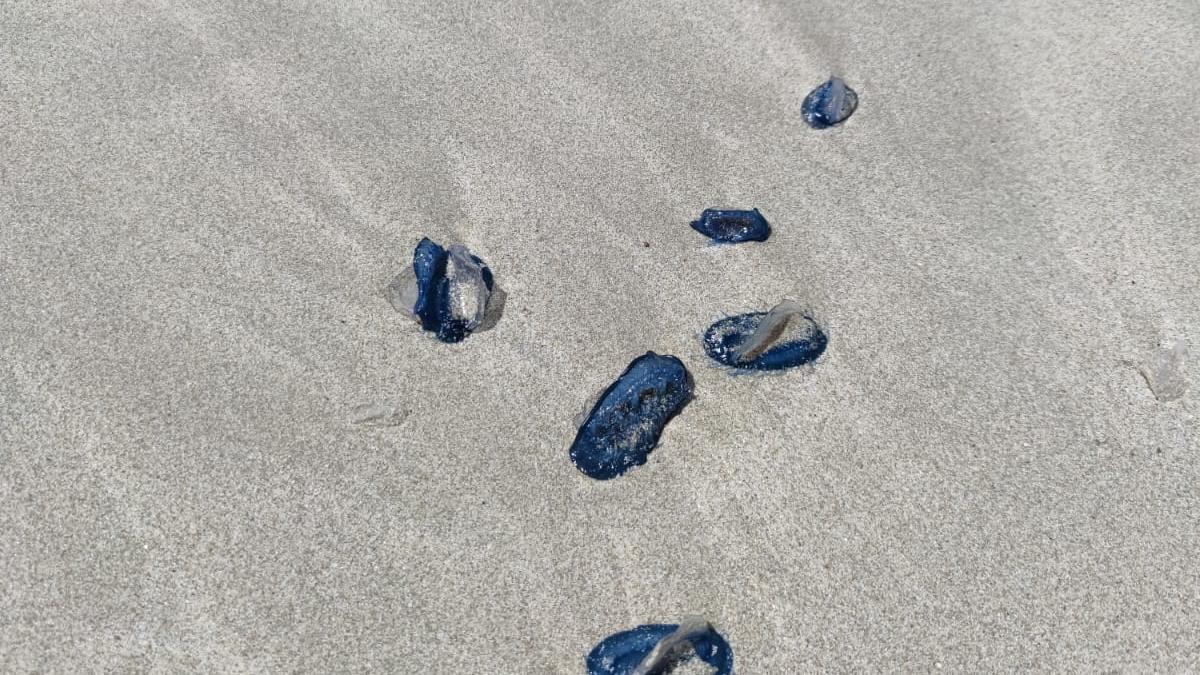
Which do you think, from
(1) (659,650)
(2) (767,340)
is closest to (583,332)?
(2) (767,340)

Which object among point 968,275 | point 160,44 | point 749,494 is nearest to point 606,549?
point 749,494

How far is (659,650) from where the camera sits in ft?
5.39

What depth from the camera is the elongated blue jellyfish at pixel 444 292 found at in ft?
6.74

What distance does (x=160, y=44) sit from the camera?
2.51 m

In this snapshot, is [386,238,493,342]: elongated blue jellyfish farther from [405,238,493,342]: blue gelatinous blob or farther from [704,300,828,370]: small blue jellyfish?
[704,300,828,370]: small blue jellyfish

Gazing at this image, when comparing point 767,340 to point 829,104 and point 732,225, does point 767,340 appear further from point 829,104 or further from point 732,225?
point 829,104

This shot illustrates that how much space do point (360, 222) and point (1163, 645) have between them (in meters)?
1.73

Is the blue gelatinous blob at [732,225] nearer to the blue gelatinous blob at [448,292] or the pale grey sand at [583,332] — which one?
the pale grey sand at [583,332]

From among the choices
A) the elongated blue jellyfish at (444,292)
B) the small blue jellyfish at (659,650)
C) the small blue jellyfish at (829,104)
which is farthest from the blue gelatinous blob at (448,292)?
the small blue jellyfish at (829,104)

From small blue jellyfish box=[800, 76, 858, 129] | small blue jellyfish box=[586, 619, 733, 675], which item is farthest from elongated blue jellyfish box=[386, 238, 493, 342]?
small blue jellyfish box=[800, 76, 858, 129]

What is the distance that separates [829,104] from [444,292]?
3.58ft

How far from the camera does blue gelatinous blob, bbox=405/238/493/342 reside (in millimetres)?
2053

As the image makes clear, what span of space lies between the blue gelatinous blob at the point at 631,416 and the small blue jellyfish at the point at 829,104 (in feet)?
2.75

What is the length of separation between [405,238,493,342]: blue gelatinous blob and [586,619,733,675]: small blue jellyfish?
70 cm
